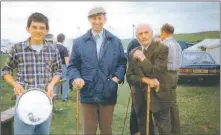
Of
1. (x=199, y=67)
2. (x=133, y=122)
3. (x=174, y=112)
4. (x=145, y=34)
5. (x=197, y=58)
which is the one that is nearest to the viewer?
(x=145, y=34)

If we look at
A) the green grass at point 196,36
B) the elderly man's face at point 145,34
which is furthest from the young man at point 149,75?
the green grass at point 196,36

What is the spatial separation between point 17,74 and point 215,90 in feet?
6.94

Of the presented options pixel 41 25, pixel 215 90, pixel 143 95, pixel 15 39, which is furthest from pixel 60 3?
pixel 215 90

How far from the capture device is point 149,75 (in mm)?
2809

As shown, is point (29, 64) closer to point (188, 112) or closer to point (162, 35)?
point (162, 35)

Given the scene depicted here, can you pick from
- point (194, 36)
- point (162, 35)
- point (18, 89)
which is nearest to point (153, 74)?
point (162, 35)

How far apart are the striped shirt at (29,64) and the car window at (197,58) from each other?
191cm

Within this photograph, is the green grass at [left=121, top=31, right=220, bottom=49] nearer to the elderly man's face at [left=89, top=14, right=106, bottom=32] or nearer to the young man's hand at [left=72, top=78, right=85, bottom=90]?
the elderly man's face at [left=89, top=14, right=106, bottom=32]

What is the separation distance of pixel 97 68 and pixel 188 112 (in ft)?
4.49

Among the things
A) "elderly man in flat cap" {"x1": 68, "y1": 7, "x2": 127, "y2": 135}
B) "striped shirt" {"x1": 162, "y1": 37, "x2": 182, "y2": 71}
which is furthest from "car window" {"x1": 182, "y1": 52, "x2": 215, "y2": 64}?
"elderly man in flat cap" {"x1": 68, "y1": 7, "x2": 127, "y2": 135}

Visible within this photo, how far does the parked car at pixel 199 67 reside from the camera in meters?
3.44

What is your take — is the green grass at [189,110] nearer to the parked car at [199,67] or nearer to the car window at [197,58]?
the parked car at [199,67]

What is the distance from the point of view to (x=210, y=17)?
3260 mm

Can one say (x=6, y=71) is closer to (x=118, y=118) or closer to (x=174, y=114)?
(x=118, y=118)
